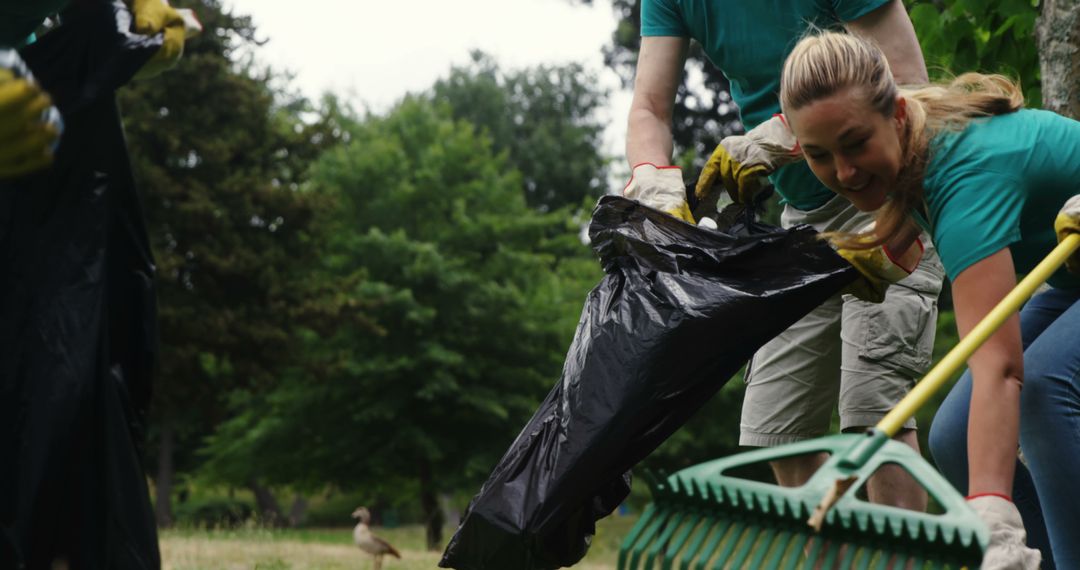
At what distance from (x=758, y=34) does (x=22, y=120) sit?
176 centimetres

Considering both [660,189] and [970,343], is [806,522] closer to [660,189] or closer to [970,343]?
[970,343]

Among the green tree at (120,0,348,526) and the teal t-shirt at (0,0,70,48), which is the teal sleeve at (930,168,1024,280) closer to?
the teal t-shirt at (0,0,70,48)

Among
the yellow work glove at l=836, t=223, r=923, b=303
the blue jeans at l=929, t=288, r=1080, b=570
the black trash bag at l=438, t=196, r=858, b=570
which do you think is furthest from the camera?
the yellow work glove at l=836, t=223, r=923, b=303

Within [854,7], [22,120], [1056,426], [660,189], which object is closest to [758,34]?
[854,7]

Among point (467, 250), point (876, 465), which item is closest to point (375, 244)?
point (467, 250)

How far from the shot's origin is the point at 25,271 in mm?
2699

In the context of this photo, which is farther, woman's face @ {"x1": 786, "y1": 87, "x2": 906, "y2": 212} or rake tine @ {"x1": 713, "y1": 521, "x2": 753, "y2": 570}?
woman's face @ {"x1": 786, "y1": 87, "x2": 906, "y2": 212}

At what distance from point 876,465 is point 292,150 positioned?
1626 centimetres

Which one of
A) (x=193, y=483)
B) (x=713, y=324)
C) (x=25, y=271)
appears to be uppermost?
(x=25, y=271)

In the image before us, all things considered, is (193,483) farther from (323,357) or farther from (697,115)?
(697,115)

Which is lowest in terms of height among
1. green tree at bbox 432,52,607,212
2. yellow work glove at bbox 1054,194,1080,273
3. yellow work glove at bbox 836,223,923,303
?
yellow work glove at bbox 836,223,923,303

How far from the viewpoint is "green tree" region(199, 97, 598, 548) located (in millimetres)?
17453

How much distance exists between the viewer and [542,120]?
31.8m

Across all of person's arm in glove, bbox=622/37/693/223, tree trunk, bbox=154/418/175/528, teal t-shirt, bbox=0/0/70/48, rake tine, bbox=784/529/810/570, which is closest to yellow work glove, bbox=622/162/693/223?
person's arm in glove, bbox=622/37/693/223
